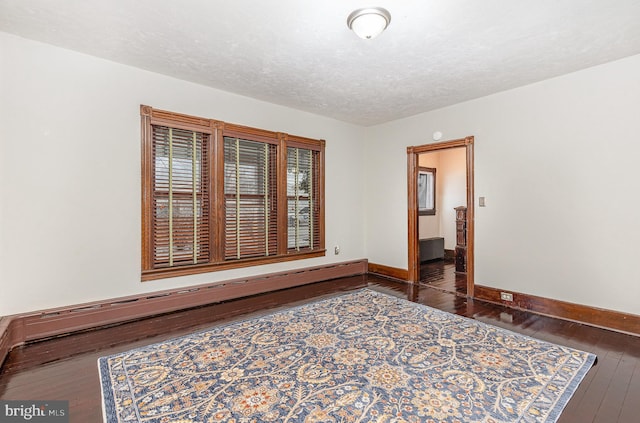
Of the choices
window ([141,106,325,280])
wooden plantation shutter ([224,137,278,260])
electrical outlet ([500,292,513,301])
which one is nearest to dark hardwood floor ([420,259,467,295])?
electrical outlet ([500,292,513,301])

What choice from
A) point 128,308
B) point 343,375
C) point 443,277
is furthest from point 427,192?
point 128,308

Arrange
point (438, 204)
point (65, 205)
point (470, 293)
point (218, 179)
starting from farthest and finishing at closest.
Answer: point (438, 204)
point (470, 293)
point (218, 179)
point (65, 205)

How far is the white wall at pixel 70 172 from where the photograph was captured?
2842mm

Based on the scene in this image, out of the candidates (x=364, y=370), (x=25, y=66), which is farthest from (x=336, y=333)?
(x=25, y=66)

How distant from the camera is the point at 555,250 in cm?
365

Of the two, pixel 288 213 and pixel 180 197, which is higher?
pixel 180 197

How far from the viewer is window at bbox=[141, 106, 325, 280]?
3664 mm

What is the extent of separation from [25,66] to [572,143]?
5.71 m

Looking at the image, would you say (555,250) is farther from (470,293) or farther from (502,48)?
(502,48)

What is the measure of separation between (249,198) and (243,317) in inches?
66.3

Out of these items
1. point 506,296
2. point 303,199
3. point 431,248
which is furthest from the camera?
point 431,248

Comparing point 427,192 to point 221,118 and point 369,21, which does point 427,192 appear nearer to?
point 221,118

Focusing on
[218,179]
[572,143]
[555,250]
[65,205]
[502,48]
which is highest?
[502,48]

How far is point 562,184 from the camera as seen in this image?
358cm
